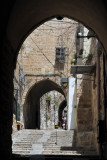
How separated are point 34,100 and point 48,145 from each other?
41.0 ft

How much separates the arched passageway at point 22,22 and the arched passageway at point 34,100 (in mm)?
12328

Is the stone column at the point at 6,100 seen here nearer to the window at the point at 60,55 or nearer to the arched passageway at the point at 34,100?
the arched passageway at the point at 34,100

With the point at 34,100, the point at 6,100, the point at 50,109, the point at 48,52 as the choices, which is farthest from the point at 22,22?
the point at 50,109

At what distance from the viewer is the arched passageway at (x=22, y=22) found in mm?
5215

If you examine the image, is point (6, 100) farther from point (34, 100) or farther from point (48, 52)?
point (34, 100)

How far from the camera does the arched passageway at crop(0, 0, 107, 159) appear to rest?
17.1 feet

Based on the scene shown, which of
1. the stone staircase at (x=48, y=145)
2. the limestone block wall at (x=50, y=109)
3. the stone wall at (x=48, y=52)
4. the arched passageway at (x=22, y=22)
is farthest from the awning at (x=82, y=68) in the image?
the limestone block wall at (x=50, y=109)

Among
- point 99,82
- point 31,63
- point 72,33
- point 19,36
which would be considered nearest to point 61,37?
point 72,33

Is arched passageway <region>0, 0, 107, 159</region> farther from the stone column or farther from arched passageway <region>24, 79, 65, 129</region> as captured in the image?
arched passageway <region>24, 79, 65, 129</region>

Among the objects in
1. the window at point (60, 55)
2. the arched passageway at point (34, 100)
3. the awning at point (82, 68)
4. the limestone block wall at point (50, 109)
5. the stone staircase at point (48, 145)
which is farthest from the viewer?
the limestone block wall at point (50, 109)

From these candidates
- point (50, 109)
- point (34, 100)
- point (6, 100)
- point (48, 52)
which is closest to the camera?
point (6, 100)

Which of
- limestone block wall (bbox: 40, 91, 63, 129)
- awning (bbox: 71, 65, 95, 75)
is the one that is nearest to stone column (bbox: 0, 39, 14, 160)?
awning (bbox: 71, 65, 95, 75)

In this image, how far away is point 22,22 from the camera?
19.9 feet

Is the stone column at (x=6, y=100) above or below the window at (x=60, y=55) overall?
below
